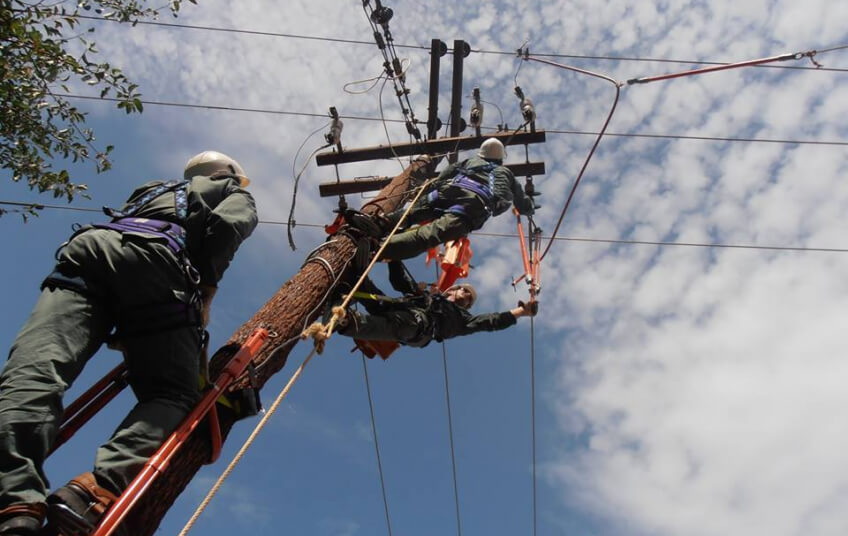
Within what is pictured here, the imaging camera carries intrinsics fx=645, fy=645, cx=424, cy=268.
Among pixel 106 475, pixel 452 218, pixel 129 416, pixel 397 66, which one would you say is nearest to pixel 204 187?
pixel 129 416

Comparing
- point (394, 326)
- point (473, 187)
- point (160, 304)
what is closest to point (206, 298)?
point (160, 304)

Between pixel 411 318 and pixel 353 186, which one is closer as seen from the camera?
pixel 411 318

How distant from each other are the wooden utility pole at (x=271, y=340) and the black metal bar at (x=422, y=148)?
162 cm

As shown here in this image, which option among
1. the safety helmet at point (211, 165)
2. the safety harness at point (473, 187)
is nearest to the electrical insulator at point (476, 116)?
the safety harness at point (473, 187)

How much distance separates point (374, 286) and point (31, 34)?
2322 mm

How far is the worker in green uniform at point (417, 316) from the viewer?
12.5ft

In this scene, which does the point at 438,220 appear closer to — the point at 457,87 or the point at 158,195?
the point at 158,195

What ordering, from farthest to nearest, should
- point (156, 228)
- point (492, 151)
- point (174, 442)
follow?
1. point (492, 151)
2. point (156, 228)
3. point (174, 442)

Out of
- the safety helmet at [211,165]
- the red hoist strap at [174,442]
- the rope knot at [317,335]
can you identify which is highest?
the safety helmet at [211,165]

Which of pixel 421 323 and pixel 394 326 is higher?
pixel 421 323

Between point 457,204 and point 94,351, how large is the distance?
2936 millimetres

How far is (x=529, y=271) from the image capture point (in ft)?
16.7

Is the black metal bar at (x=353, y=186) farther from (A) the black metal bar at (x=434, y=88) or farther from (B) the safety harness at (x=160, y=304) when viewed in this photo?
(B) the safety harness at (x=160, y=304)

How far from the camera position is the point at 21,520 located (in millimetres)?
1469
